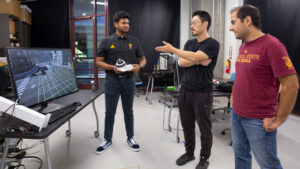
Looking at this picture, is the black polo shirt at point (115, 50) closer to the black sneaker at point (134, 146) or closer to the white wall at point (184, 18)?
the black sneaker at point (134, 146)

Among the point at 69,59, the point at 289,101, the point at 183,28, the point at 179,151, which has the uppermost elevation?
the point at 183,28

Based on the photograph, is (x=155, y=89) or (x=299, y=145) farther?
(x=155, y=89)

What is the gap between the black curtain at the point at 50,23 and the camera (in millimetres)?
6293

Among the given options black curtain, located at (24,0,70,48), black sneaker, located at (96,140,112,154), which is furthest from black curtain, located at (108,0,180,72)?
black sneaker, located at (96,140,112,154)

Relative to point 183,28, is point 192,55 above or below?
below

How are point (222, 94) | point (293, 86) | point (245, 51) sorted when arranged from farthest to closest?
point (222, 94) → point (245, 51) → point (293, 86)

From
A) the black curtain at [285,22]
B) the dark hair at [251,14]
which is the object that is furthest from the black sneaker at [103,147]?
the black curtain at [285,22]

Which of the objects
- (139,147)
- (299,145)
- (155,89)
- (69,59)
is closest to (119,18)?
(69,59)

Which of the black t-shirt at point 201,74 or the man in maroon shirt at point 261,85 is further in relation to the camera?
the black t-shirt at point 201,74

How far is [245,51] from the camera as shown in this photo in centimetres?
133

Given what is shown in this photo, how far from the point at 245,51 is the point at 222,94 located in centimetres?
141

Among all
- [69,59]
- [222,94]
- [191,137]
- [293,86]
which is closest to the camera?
[293,86]

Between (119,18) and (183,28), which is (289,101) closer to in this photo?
(119,18)

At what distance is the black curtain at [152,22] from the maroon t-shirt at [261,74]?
5167mm
